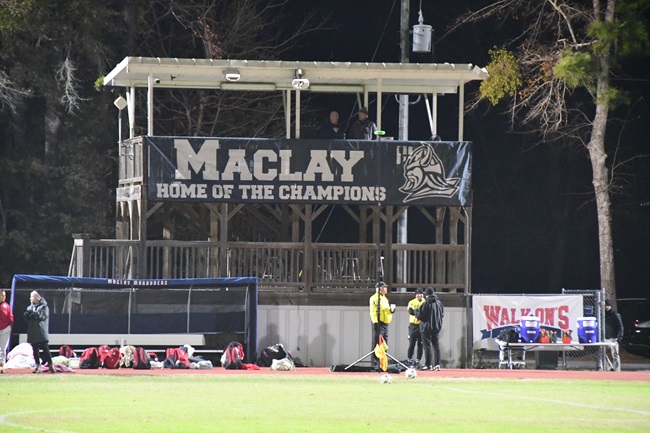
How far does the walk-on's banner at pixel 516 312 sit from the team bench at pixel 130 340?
221 inches

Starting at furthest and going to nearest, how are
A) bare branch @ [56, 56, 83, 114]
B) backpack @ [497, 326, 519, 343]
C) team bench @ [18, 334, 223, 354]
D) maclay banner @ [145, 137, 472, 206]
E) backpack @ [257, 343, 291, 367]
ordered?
bare branch @ [56, 56, 83, 114], maclay banner @ [145, 137, 472, 206], backpack @ [497, 326, 519, 343], backpack @ [257, 343, 291, 367], team bench @ [18, 334, 223, 354]

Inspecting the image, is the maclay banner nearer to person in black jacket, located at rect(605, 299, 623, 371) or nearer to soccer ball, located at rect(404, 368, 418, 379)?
person in black jacket, located at rect(605, 299, 623, 371)

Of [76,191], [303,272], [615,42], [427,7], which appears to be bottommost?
[303,272]

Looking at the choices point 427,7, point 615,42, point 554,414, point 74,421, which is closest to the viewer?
point 74,421

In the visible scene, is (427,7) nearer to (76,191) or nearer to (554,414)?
(76,191)

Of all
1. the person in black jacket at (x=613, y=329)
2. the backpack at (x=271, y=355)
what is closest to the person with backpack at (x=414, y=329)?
the backpack at (x=271, y=355)

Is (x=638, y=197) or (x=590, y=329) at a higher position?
(x=638, y=197)

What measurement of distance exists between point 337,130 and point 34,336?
844 cm

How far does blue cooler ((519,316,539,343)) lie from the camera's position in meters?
27.3

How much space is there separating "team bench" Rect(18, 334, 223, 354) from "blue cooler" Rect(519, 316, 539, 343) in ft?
20.5

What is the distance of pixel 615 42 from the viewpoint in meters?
33.3

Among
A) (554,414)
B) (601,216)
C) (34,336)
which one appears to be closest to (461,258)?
(601,216)

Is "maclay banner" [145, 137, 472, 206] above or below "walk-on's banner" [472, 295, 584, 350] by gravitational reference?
above

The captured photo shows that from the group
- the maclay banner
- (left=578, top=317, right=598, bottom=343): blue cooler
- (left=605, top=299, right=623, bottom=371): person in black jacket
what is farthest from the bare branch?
(left=605, top=299, right=623, bottom=371): person in black jacket
